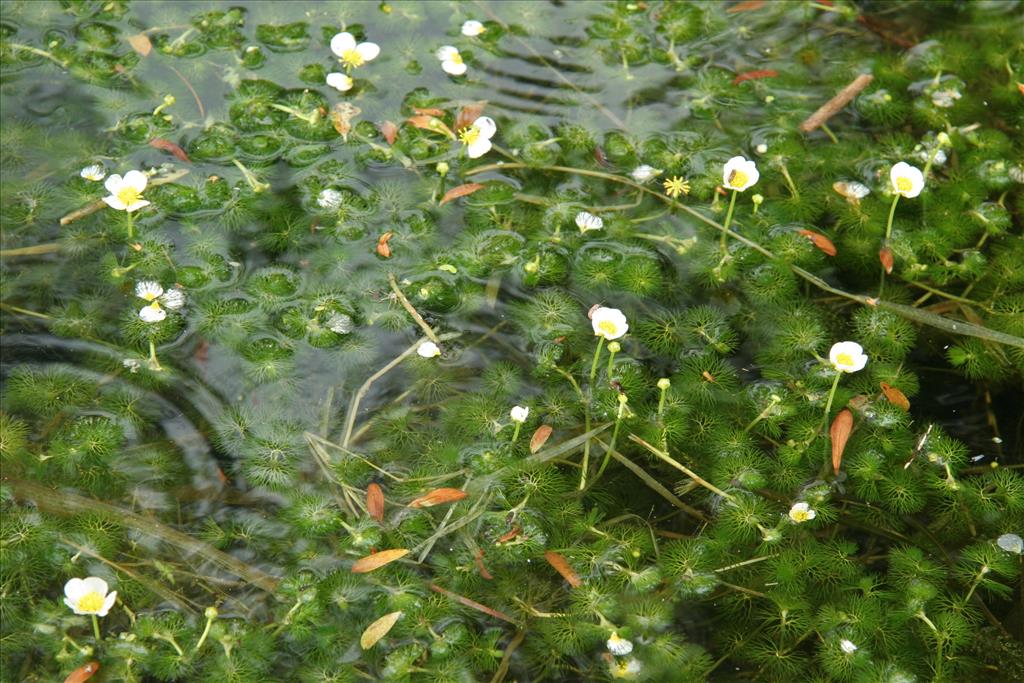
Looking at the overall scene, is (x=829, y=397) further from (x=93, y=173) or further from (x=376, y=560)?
(x=93, y=173)

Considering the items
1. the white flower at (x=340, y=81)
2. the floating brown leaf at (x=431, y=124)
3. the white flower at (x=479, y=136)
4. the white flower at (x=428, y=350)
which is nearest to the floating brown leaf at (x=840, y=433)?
the white flower at (x=428, y=350)

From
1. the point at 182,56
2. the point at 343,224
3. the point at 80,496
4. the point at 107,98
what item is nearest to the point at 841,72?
the point at 343,224

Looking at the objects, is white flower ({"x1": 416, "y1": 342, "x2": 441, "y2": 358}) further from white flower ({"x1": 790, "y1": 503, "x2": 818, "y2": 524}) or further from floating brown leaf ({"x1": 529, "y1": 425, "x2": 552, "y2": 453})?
white flower ({"x1": 790, "y1": 503, "x2": 818, "y2": 524})

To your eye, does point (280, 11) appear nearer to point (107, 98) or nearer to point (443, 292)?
point (107, 98)

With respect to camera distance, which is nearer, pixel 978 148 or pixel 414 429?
pixel 414 429

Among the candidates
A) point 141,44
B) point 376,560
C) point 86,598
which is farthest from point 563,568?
point 141,44

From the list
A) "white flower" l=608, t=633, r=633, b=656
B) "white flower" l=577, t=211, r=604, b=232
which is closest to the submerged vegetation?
"white flower" l=608, t=633, r=633, b=656
